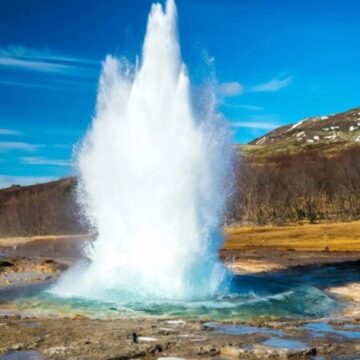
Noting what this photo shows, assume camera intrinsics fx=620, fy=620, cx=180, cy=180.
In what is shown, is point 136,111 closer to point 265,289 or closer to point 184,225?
point 184,225

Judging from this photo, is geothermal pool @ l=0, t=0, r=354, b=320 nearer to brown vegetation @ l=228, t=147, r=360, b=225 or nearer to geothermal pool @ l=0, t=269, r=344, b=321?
geothermal pool @ l=0, t=269, r=344, b=321

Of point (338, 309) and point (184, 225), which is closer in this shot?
point (338, 309)

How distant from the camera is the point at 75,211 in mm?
129625

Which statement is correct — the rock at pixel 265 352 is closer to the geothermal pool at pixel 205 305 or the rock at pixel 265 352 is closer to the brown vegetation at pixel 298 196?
the geothermal pool at pixel 205 305

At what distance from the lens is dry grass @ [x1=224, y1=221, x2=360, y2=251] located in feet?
194

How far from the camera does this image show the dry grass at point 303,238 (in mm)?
58984

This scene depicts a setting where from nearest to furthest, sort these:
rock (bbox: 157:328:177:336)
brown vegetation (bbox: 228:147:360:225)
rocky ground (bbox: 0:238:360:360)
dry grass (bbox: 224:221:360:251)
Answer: rocky ground (bbox: 0:238:360:360)
rock (bbox: 157:328:177:336)
dry grass (bbox: 224:221:360:251)
brown vegetation (bbox: 228:147:360:225)

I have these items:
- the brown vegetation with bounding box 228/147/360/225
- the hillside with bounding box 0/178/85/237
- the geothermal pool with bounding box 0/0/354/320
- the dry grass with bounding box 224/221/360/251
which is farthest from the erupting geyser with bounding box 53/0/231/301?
the hillside with bounding box 0/178/85/237

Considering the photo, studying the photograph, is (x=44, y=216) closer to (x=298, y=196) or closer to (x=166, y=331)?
(x=298, y=196)

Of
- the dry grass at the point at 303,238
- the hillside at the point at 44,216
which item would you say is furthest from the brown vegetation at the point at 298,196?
the hillside at the point at 44,216

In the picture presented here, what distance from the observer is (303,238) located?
2697 inches

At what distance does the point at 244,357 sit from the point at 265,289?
13299mm

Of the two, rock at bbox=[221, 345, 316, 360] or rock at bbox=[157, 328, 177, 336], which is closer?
rock at bbox=[221, 345, 316, 360]

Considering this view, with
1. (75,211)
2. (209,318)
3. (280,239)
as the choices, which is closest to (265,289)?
(209,318)
